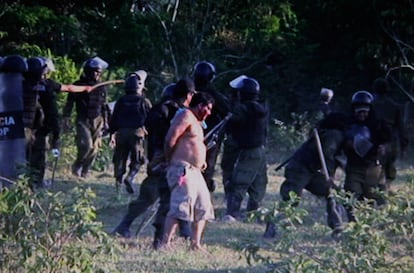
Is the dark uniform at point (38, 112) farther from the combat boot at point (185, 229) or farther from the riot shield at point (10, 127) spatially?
the combat boot at point (185, 229)

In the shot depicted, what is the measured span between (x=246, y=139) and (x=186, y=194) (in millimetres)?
2657

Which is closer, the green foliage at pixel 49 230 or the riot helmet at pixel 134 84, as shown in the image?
the green foliage at pixel 49 230

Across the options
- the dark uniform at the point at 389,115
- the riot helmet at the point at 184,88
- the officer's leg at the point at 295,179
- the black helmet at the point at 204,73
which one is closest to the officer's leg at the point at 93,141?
the black helmet at the point at 204,73

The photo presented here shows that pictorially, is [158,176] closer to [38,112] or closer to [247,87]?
[247,87]

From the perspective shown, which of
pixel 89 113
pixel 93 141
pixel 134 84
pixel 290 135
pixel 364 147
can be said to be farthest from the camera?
pixel 290 135

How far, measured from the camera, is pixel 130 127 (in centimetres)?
1452

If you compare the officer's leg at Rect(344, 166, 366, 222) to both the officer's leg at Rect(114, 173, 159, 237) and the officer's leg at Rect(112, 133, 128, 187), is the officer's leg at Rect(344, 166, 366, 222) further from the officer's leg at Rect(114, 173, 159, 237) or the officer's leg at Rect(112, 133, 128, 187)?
the officer's leg at Rect(112, 133, 128, 187)

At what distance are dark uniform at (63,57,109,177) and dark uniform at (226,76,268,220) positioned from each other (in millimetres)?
3415

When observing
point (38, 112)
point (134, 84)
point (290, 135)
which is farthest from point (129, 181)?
point (290, 135)

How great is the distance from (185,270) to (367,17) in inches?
600

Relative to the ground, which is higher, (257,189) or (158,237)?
(257,189)

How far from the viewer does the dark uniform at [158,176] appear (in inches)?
406

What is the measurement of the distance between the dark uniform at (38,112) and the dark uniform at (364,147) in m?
3.92

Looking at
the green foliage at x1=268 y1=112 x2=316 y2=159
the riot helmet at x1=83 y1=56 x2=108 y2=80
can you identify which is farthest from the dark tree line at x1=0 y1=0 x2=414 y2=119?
the riot helmet at x1=83 y1=56 x2=108 y2=80
